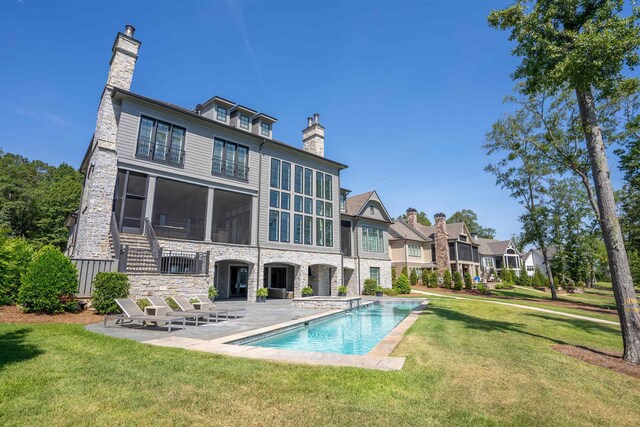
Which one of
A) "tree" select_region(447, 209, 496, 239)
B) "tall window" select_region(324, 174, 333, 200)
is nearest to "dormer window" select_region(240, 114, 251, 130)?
"tall window" select_region(324, 174, 333, 200)

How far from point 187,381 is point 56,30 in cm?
1461

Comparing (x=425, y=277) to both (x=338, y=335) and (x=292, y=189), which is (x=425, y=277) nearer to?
(x=292, y=189)

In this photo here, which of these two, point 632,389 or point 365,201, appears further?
point 365,201

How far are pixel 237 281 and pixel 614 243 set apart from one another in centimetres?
2064

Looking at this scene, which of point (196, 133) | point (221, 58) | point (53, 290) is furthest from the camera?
point (196, 133)

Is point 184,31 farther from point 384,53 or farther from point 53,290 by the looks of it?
point 53,290

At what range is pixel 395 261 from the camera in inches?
1528

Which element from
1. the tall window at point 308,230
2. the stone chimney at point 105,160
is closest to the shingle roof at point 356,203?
the tall window at point 308,230

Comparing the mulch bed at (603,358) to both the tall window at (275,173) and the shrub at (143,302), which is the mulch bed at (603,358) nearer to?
the shrub at (143,302)

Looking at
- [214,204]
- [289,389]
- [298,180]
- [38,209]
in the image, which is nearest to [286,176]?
Result: [298,180]

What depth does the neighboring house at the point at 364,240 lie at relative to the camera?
27844 millimetres

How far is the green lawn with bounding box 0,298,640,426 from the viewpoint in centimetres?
373

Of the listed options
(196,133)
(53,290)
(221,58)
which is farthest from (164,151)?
(53,290)

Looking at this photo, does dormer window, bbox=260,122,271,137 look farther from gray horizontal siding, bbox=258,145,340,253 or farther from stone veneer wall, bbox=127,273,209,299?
stone veneer wall, bbox=127,273,209,299
